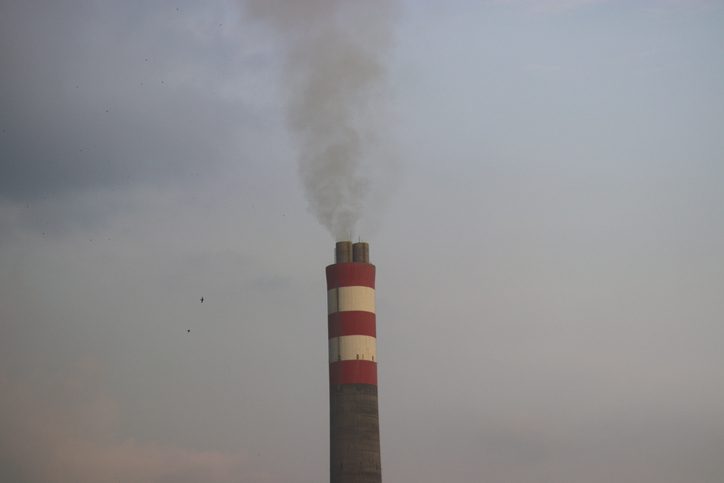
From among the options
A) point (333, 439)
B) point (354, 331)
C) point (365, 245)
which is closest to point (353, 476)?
point (333, 439)

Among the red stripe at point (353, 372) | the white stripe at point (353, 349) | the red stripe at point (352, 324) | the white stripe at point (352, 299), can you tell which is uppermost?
the white stripe at point (352, 299)

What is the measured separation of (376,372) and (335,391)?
2206 millimetres

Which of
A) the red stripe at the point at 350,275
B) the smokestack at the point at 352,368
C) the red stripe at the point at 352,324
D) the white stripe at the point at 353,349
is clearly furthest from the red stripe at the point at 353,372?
the red stripe at the point at 350,275

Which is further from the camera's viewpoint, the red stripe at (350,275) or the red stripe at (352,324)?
the red stripe at (350,275)

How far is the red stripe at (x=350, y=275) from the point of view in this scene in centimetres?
6906

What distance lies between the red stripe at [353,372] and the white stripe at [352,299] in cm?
260

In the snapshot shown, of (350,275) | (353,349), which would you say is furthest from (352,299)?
(353,349)

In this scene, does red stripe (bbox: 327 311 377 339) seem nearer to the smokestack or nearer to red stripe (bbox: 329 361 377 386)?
the smokestack

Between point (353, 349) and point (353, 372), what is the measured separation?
3.65 feet

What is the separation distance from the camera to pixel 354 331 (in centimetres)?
6825

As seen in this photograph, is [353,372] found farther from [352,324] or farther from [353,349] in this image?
[352,324]

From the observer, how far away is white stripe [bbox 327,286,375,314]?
225 feet

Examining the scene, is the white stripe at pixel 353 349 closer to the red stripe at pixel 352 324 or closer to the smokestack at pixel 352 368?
the smokestack at pixel 352 368

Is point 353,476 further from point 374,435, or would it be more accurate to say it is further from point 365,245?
point 365,245
